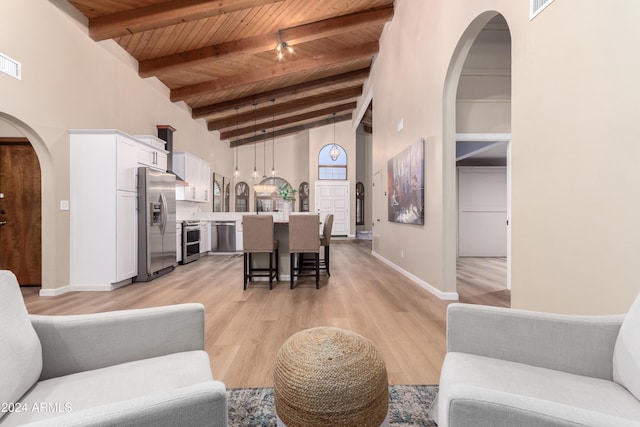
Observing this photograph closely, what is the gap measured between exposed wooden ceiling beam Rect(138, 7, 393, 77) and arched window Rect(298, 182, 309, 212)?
7.28m

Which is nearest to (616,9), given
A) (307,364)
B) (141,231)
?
(307,364)

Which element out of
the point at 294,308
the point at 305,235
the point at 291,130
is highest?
the point at 291,130

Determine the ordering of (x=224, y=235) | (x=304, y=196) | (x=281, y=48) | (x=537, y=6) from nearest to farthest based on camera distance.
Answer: (x=537, y=6) → (x=281, y=48) → (x=224, y=235) → (x=304, y=196)

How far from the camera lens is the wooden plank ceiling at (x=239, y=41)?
4.11 m

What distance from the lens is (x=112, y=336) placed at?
117 cm

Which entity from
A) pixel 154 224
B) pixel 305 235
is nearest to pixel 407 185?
pixel 305 235

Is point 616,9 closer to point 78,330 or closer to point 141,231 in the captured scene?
point 78,330

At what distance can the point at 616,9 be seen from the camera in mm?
1451

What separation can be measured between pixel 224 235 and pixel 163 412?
7.17m

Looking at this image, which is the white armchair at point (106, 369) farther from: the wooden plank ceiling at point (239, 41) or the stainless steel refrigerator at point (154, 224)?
the wooden plank ceiling at point (239, 41)

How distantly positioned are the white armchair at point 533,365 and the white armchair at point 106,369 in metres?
0.62

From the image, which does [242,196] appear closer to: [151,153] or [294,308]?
[151,153]

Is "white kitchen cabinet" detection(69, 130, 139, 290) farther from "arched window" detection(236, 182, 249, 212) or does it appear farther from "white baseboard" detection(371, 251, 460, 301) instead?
"arched window" detection(236, 182, 249, 212)

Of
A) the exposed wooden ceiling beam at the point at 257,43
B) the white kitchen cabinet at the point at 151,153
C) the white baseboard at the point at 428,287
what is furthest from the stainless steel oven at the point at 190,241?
the white baseboard at the point at 428,287
